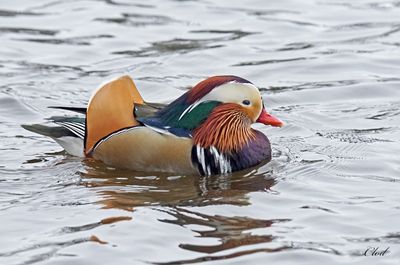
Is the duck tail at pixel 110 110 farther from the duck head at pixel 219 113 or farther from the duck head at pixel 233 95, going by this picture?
the duck head at pixel 233 95

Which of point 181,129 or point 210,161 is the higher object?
point 181,129

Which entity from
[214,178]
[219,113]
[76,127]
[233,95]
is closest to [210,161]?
[214,178]

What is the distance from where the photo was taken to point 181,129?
8828 millimetres

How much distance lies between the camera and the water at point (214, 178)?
23.6 feet

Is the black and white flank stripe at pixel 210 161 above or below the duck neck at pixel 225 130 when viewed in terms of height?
below

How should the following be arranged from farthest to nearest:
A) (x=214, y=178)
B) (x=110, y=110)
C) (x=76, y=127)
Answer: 1. (x=76, y=127)
2. (x=110, y=110)
3. (x=214, y=178)

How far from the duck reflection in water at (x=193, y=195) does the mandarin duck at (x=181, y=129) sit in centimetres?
9

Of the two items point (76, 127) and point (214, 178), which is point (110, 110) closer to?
A: point (76, 127)

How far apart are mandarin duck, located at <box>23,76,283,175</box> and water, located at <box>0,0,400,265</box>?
124 mm

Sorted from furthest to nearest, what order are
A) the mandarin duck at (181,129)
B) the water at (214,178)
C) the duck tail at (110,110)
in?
1. the duck tail at (110,110)
2. the mandarin duck at (181,129)
3. the water at (214,178)

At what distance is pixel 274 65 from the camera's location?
1231 centimetres

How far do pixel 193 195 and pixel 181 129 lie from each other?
26.4 inches

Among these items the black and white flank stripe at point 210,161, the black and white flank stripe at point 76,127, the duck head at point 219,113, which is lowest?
the black and white flank stripe at point 210,161

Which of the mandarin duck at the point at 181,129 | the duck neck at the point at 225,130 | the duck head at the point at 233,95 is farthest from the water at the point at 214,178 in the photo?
the duck head at the point at 233,95
